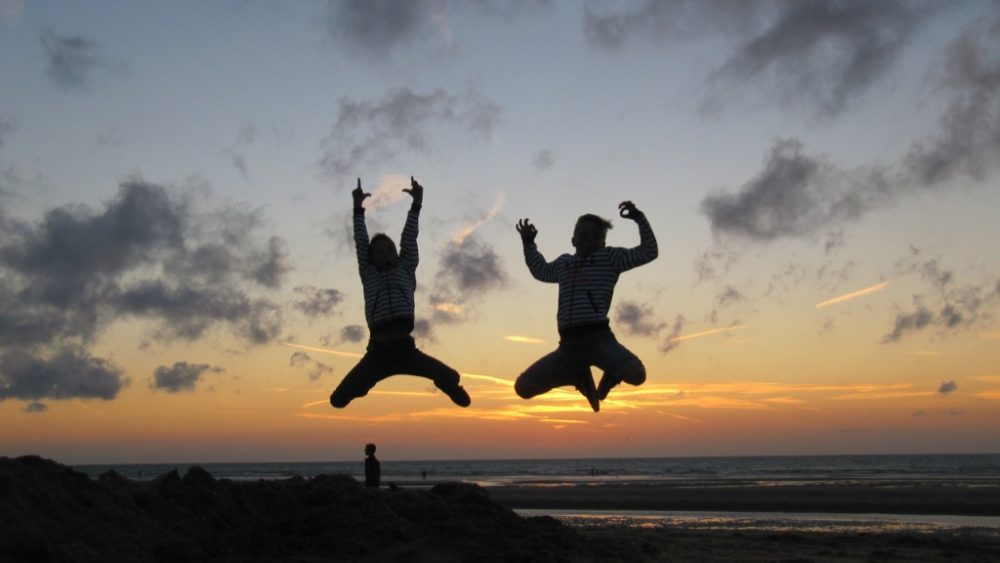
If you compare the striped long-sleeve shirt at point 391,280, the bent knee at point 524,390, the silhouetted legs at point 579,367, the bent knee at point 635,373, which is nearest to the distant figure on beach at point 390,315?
the striped long-sleeve shirt at point 391,280

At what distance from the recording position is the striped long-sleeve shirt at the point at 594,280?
10.4 metres

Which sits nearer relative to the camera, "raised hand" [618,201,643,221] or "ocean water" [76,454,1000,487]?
"raised hand" [618,201,643,221]

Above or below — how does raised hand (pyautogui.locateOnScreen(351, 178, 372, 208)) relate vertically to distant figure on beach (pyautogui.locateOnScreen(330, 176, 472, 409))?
above

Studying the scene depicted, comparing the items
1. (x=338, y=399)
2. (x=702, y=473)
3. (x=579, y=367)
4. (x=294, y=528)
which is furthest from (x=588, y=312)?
(x=702, y=473)

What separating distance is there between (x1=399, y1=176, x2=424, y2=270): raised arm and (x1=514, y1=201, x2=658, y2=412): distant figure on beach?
1.89 meters

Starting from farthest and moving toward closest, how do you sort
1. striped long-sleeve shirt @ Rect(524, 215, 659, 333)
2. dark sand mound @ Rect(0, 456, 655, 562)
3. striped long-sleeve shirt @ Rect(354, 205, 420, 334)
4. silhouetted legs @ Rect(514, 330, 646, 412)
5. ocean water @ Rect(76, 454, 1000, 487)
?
ocean water @ Rect(76, 454, 1000, 487)
striped long-sleeve shirt @ Rect(354, 205, 420, 334)
striped long-sleeve shirt @ Rect(524, 215, 659, 333)
silhouetted legs @ Rect(514, 330, 646, 412)
dark sand mound @ Rect(0, 456, 655, 562)

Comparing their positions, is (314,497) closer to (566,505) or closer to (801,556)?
(801,556)

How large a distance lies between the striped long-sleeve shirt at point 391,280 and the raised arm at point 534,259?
1.41 metres

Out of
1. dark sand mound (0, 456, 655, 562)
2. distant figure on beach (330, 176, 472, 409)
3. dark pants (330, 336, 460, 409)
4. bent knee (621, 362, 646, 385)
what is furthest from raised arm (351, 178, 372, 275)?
bent knee (621, 362, 646, 385)

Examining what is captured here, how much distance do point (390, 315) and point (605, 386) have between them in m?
2.87

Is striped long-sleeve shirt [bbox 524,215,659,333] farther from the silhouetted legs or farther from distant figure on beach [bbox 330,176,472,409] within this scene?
distant figure on beach [bbox 330,176,472,409]

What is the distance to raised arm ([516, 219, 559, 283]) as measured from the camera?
11.1 metres

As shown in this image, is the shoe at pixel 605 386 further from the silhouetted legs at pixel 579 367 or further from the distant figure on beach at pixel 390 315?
the distant figure on beach at pixel 390 315

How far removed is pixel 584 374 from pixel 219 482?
4495 millimetres
